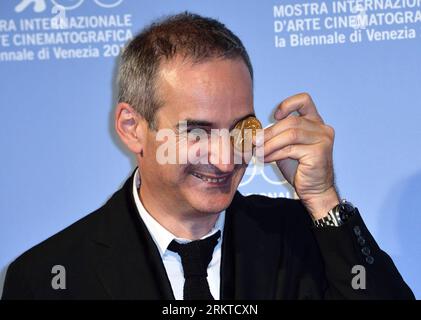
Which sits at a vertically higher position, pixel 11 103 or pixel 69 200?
pixel 11 103

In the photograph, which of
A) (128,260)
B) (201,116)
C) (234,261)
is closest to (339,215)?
(234,261)

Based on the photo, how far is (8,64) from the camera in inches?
86.4

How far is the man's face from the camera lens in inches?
66.2

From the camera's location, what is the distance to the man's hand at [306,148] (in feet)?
5.61

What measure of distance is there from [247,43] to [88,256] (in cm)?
79

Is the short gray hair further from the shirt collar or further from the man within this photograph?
the shirt collar

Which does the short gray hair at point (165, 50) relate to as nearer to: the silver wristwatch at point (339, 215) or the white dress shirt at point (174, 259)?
the white dress shirt at point (174, 259)

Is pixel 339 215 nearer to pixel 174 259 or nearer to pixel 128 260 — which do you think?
pixel 174 259

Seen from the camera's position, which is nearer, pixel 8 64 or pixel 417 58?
pixel 417 58

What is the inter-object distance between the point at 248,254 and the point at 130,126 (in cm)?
44
